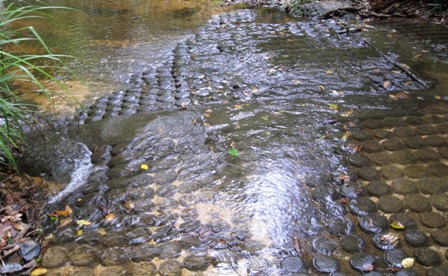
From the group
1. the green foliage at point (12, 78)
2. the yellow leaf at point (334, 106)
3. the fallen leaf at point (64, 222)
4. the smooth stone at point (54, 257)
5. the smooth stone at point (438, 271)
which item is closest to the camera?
the smooth stone at point (438, 271)

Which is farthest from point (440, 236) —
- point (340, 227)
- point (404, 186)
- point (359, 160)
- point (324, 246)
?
point (359, 160)

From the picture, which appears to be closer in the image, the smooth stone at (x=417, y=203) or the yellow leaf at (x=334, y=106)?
the smooth stone at (x=417, y=203)

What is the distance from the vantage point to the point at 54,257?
1.96 m

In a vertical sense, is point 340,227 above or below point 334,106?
below

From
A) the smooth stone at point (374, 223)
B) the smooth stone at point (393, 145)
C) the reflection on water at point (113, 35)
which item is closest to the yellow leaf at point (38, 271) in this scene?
the smooth stone at point (374, 223)

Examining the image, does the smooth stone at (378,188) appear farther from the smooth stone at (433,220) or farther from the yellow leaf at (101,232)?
the yellow leaf at (101,232)

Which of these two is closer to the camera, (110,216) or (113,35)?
(110,216)

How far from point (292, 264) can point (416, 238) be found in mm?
713

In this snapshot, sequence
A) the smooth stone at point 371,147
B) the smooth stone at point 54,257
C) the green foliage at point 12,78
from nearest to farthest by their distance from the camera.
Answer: the smooth stone at point 54,257, the green foliage at point 12,78, the smooth stone at point 371,147

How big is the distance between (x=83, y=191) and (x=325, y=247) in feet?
5.19

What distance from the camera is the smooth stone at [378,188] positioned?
233 centimetres

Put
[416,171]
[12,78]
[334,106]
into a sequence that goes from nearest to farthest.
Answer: [12,78] < [416,171] < [334,106]

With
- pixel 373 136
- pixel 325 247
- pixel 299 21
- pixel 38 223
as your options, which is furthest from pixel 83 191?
pixel 299 21

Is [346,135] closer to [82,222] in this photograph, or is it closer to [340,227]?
[340,227]
